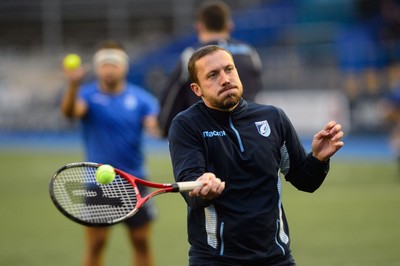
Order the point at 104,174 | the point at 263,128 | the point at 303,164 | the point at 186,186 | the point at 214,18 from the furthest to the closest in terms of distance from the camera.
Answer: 1. the point at 214,18
2. the point at 303,164
3. the point at 263,128
4. the point at 104,174
5. the point at 186,186

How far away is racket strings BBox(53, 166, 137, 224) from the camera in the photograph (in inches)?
196

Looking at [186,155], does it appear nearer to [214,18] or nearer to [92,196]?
[92,196]

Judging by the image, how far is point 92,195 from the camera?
517 cm

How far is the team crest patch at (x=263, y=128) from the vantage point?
4.93 m

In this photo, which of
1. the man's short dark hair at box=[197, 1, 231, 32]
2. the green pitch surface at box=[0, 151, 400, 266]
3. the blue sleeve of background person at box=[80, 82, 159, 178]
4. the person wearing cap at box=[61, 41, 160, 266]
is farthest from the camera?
the green pitch surface at box=[0, 151, 400, 266]

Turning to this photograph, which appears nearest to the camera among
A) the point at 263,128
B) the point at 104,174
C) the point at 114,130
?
the point at 104,174

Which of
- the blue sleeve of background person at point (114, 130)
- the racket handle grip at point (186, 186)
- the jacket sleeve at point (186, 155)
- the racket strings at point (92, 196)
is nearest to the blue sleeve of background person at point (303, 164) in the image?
the jacket sleeve at point (186, 155)

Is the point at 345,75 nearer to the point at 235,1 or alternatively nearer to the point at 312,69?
the point at 312,69

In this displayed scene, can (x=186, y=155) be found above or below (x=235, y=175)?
above

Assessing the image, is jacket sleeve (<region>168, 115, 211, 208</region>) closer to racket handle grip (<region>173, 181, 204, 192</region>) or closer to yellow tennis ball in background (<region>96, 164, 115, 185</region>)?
racket handle grip (<region>173, 181, 204, 192</region>)

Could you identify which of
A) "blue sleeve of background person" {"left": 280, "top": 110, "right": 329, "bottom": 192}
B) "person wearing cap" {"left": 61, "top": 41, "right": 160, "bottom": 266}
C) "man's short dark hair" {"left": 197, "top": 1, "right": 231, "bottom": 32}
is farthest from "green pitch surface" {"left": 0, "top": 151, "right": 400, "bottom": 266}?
"blue sleeve of background person" {"left": 280, "top": 110, "right": 329, "bottom": 192}

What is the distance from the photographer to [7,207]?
569 inches

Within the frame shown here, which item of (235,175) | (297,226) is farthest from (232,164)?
(297,226)

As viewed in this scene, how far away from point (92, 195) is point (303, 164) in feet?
4.36
